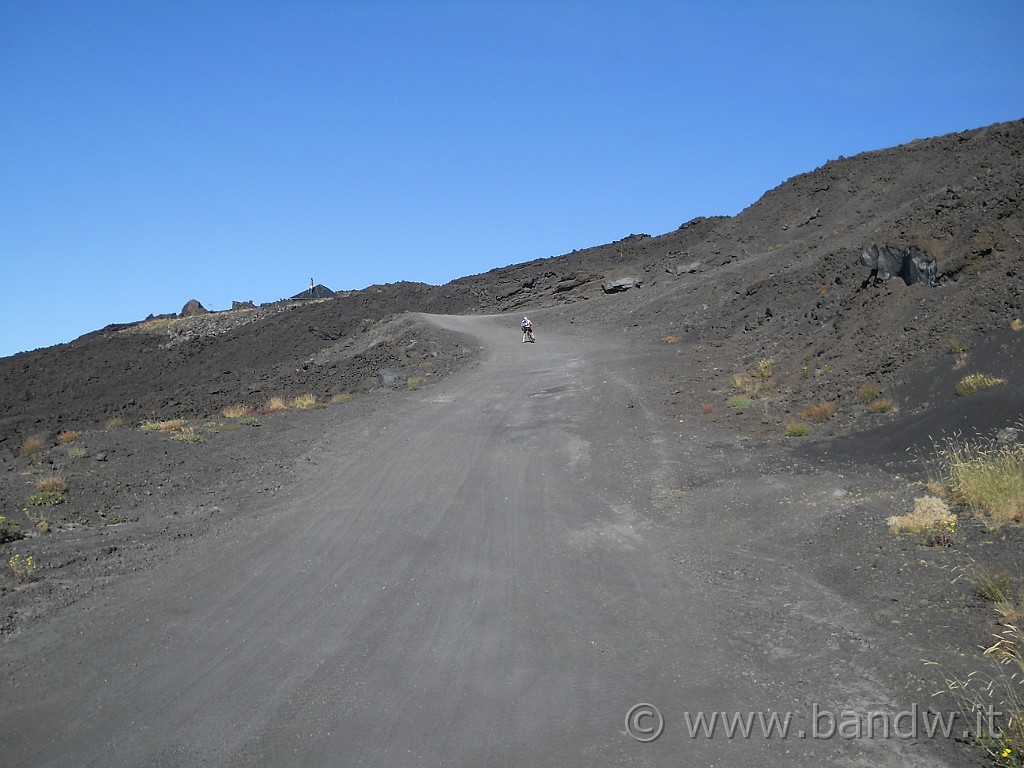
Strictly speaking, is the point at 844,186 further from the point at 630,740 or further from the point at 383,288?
the point at 630,740

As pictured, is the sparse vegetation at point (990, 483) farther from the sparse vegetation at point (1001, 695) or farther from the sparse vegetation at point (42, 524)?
the sparse vegetation at point (42, 524)

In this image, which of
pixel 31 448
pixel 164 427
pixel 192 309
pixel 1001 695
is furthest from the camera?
pixel 192 309

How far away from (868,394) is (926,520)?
7104 mm

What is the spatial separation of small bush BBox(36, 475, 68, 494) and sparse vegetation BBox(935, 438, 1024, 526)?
13983 millimetres

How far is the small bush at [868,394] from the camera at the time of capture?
15625 millimetres

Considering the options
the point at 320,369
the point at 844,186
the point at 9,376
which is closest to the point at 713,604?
the point at 320,369

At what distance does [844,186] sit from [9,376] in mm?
56285

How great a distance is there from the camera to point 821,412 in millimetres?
15969

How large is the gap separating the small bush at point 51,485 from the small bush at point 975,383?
52.0 feet

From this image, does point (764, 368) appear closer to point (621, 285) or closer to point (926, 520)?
point (926, 520)

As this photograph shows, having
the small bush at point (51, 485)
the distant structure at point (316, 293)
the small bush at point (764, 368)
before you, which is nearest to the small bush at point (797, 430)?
the small bush at point (764, 368)

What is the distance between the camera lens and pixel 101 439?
1722cm

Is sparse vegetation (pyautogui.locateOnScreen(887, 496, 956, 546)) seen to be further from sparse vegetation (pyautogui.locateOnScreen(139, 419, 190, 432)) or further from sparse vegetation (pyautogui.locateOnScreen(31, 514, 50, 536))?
sparse vegetation (pyautogui.locateOnScreen(139, 419, 190, 432))

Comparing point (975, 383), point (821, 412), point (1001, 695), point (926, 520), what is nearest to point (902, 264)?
point (821, 412)
